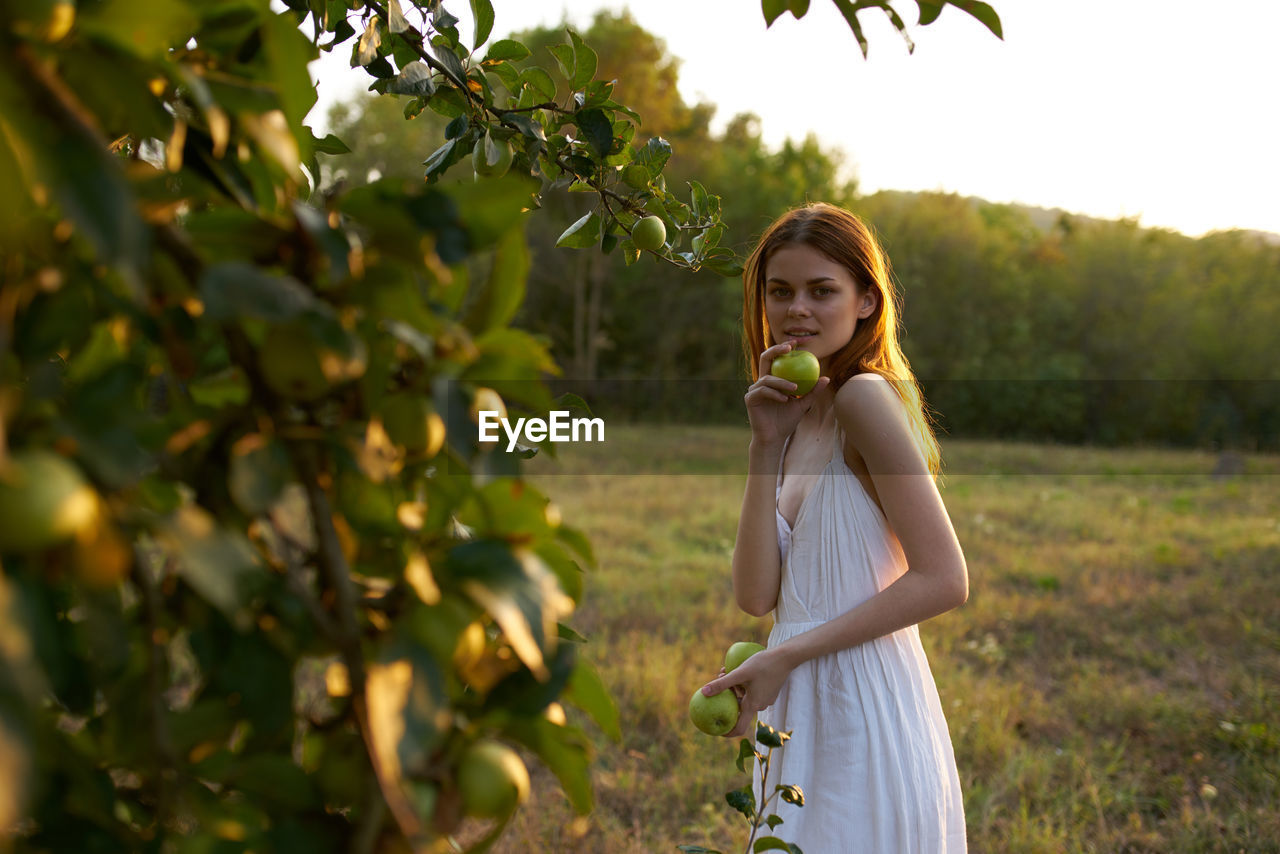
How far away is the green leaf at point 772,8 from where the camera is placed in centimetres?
43

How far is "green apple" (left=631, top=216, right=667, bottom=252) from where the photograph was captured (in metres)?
1.02

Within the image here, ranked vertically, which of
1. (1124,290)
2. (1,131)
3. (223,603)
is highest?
(1124,290)

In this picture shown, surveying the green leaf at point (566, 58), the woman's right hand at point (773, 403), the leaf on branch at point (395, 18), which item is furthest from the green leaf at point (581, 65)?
the woman's right hand at point (773, 403)

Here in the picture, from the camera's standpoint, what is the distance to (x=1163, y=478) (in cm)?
861

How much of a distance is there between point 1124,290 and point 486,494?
20004 millimetres

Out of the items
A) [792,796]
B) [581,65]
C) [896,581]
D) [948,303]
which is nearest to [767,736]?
[792,796]

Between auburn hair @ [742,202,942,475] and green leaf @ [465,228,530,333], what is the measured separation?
1.06m

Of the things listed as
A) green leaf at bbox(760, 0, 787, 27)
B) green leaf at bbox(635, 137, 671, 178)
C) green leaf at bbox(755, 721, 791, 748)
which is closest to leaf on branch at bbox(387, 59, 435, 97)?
green leaf at bbox(635, 137, 671, 178)

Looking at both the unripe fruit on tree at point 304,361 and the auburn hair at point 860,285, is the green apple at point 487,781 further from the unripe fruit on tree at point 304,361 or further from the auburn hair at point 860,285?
the auburn hair at point 860,285

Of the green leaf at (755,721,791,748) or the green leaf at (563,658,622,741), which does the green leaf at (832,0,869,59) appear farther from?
the green leaf at (755,721,791,748)

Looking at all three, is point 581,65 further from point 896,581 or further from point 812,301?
point 896,581

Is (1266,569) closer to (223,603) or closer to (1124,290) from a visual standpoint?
(223,603)

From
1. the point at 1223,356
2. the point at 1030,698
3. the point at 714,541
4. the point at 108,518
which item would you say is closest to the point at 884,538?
the point at 108,518

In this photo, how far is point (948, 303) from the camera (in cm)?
1773
